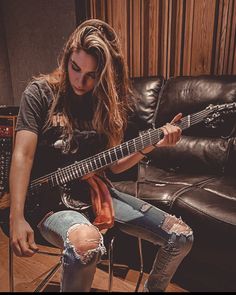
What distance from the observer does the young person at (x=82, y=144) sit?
3.79 feet

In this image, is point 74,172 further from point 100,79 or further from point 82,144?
point 100,79

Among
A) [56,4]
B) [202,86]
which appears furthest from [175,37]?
[56,4]

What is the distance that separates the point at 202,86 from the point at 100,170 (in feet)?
3.82

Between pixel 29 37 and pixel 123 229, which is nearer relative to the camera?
pixel 123 229

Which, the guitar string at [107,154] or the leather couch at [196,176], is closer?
the guitar string at [107,154]

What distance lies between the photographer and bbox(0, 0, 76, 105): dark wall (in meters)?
2.81

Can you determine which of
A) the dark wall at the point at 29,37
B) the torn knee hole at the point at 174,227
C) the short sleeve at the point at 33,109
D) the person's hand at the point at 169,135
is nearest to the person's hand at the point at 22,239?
the short sleeve at the point at 33,109

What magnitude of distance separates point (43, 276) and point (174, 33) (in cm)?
212

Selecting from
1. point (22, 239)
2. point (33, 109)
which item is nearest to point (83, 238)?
point (22, 239)

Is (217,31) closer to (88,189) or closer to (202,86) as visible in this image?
(202,86)

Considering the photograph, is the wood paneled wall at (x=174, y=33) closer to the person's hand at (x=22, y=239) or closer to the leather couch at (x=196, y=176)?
the leather couch at (x=196, y=176)

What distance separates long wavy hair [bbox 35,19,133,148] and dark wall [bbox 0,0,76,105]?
5.67 feet

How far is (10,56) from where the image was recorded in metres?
3.11

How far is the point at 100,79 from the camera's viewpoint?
1238 mm
